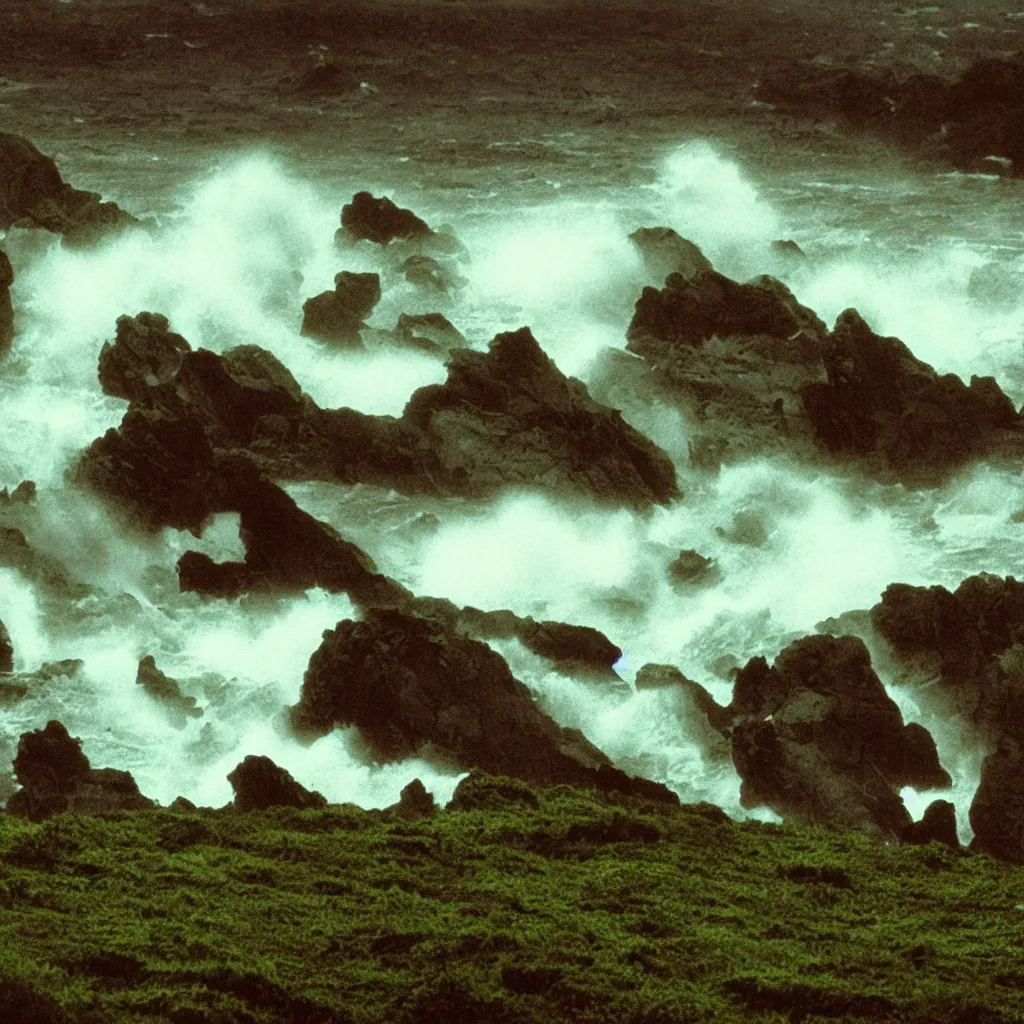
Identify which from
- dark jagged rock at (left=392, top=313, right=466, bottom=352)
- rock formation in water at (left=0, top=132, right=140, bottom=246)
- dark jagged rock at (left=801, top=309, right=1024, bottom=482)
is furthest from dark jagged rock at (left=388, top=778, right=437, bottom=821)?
rock formation in water at (left=0, top=132, right=140, bottom=246)

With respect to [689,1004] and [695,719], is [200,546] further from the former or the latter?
[689,1004]

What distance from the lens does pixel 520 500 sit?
1516 inches

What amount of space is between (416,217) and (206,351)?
9776mm

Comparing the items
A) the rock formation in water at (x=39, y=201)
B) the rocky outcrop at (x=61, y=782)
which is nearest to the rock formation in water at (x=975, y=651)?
the rocky outcrop at (x=61, y=782)

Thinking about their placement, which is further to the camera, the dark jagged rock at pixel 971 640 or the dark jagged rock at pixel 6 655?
the dark jagged rock at pixel 6 655

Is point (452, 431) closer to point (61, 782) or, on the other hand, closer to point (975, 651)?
point (975, 651)

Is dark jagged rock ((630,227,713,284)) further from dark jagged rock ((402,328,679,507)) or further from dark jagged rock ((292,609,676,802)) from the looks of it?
dark jagged rock ((292,609,676,802))

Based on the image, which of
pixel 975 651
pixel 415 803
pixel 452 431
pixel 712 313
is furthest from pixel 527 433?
pixel 415 803

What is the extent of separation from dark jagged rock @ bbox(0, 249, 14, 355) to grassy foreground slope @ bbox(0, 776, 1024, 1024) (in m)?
16.8

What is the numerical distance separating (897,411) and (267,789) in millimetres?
13999

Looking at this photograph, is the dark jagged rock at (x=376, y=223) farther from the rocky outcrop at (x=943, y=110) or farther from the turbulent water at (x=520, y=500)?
the rocky outcrop at (x=943, y=110)

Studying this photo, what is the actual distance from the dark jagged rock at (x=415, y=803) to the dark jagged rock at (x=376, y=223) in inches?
762

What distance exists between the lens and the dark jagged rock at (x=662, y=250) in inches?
1802

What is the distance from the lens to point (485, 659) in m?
31.7
